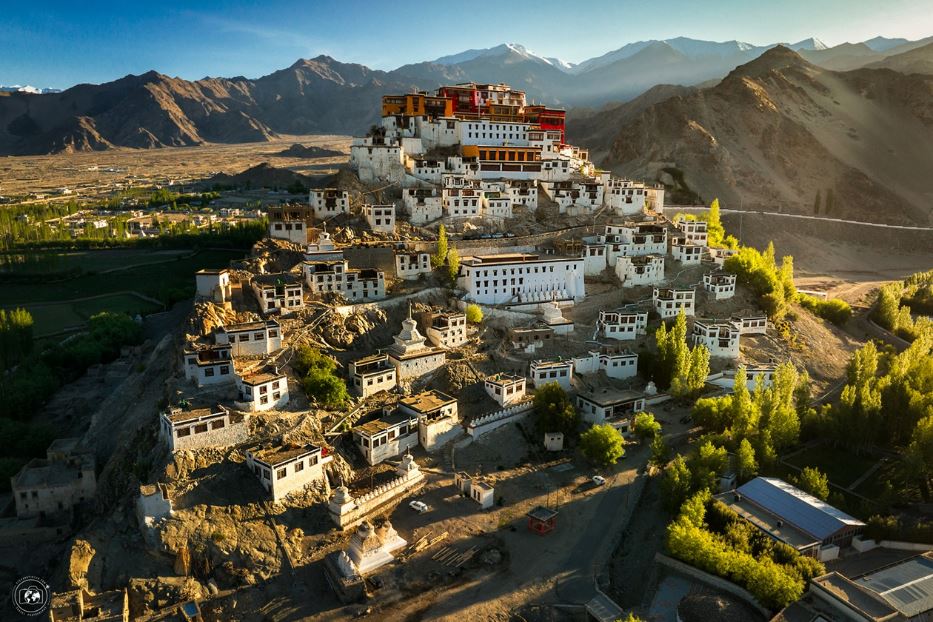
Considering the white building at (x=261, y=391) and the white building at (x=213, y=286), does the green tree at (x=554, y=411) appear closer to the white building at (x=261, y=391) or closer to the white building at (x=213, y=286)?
the white building at (x=261, y=391)

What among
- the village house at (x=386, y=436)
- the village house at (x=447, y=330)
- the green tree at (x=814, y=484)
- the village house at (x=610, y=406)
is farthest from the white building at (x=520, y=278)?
the green tree at (x=814, y=484)

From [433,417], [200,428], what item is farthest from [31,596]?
[433,417]

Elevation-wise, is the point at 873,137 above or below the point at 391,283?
above

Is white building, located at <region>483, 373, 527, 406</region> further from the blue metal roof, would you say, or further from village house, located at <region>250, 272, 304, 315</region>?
the blue metal roof

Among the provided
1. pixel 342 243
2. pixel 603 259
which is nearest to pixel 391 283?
pixel 342 243

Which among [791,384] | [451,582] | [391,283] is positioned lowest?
[451,582]

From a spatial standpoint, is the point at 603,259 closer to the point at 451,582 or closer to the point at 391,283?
the point at 391,283

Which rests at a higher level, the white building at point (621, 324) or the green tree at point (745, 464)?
the white building at point (621, 324)
